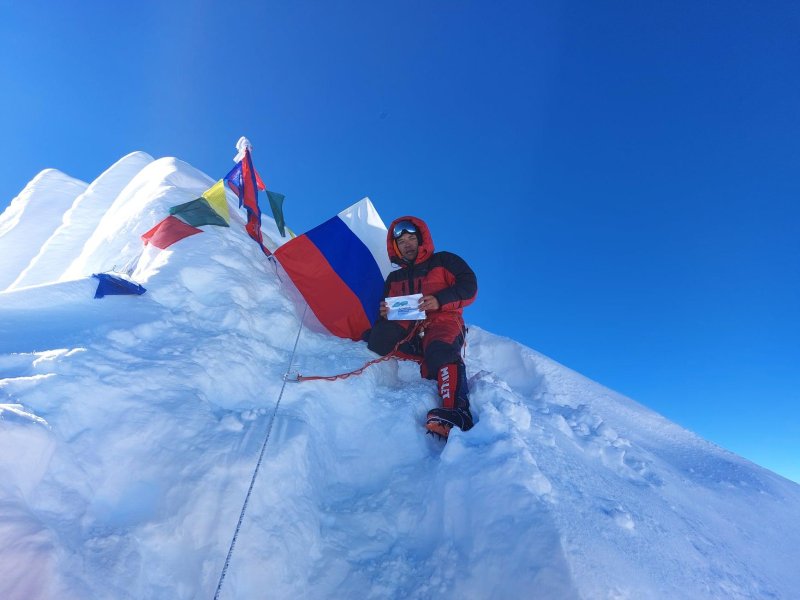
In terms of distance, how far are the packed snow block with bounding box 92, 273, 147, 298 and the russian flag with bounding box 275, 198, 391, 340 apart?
176cm

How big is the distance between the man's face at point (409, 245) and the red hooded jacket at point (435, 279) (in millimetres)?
59

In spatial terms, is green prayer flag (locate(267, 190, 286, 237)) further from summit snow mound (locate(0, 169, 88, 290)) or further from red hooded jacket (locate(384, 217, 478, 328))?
summit snow mound (locate(0, 169, 88, 290))

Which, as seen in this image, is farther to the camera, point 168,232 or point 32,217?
point 32,217

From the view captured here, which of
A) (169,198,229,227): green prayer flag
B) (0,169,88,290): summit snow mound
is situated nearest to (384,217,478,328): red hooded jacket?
(169,198,229,227): green prayer flag

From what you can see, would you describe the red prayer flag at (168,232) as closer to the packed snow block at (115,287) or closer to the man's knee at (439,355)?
the packed snow block at (115,287)

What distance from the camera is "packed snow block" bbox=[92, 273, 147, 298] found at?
9.63 feet

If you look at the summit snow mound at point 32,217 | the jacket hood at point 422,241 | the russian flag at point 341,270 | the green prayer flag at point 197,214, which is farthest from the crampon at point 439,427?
the summit snow mound at point 32,217

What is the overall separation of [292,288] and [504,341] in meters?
3.09

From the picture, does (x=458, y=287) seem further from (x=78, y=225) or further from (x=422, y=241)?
(x=78, y=225)

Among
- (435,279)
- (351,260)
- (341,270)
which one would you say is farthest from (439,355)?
(351,260)

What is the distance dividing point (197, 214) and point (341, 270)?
180 centimetres

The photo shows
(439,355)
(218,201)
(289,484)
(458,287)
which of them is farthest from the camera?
(218,201)

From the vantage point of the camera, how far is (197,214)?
15.2 feet

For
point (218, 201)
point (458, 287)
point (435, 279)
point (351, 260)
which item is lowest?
point (458, 287)
